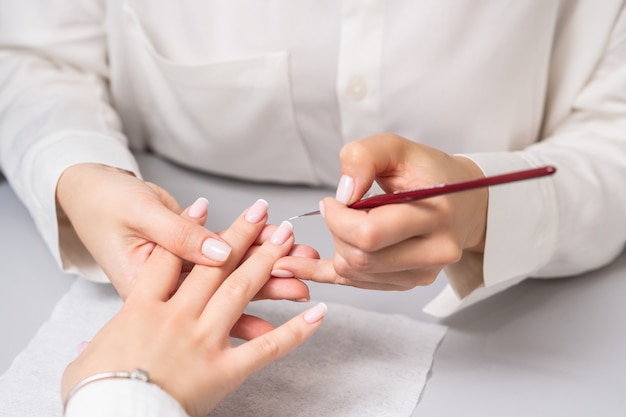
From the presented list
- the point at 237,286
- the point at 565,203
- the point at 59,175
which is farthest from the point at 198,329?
the point at 565,203

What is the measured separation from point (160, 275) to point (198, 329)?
77mm

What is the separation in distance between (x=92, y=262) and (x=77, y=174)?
0.10 metres

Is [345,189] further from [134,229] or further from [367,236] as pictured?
[134,229]

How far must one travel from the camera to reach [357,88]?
2.76ft

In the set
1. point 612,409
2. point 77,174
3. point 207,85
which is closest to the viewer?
point 612,409

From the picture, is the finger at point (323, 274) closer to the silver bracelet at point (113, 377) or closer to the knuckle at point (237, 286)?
the knuckle at point (237, 286)

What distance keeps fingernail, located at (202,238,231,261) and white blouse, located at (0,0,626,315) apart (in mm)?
192

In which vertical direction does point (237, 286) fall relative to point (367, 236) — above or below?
below

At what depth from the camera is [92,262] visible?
0.83 meters

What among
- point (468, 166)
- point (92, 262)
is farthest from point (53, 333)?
point (468, 166)

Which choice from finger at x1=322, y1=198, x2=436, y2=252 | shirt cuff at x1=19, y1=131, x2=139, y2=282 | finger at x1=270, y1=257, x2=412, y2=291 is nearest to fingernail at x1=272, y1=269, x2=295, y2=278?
finger at x1=270, y1=257, x2=412, y2=291

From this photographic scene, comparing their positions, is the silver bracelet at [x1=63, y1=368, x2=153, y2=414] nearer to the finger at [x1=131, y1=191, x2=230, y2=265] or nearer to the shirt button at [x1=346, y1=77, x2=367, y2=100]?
the finger at [x1=131, y1=191, x2=230, y2=265]

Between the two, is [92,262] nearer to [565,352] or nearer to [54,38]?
[54,38]

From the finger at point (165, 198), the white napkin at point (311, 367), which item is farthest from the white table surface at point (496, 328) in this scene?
the finger at point (165, 198)
